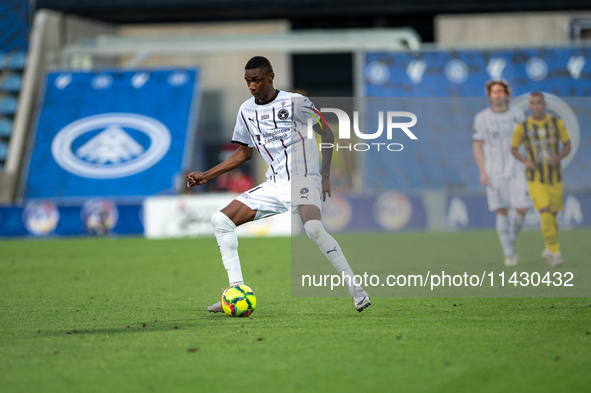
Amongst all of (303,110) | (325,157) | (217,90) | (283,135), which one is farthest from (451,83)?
(283,135)

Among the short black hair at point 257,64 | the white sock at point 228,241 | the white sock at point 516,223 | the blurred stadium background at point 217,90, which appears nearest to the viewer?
the short black hair at point 257,64

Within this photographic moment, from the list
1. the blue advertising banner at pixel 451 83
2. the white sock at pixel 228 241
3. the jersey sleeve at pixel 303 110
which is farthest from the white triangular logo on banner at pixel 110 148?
the jersey sleeve at pixel 303 110

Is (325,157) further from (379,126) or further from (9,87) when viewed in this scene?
(9,87)

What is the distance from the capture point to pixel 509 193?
10.7m

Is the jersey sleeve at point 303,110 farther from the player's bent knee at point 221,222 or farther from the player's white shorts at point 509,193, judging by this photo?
the player's white shorts at point 509,193

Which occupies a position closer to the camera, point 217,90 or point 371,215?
point 371,215

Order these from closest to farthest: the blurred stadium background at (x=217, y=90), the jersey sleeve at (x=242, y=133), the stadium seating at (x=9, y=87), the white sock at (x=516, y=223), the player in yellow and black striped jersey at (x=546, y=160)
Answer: the jersey sleeve at (x=242, y=133) < the player in yellow and black striped jersey at (x=546, y=160) < the white sock at (x=516, y=223) < the blurred stadium background at (x=217, y=90) < the stadium seating at (x=9, y=87)

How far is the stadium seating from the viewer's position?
85.8ft

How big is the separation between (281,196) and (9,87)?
A: 74.0 feet

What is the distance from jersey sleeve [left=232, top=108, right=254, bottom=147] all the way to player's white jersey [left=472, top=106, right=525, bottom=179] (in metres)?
4.82

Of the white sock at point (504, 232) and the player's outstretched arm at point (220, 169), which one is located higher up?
the player's outstretched arm at point (220, 169)

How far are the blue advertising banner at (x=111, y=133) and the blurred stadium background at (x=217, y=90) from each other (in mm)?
47

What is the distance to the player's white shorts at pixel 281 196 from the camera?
642cm

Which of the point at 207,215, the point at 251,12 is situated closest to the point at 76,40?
the point at 251,12
